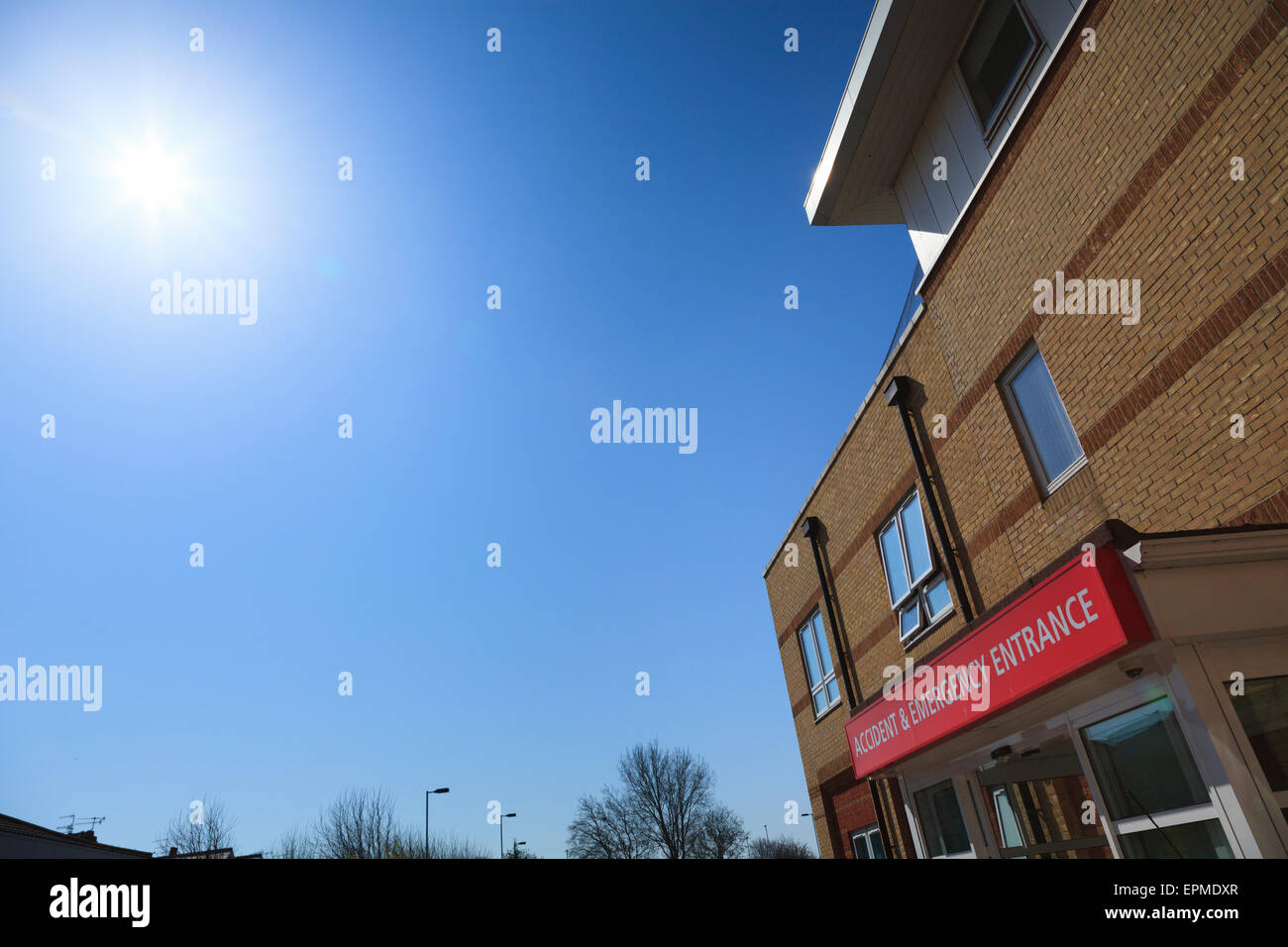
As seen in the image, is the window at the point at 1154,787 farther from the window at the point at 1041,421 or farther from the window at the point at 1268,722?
the window at the point at 1041,421

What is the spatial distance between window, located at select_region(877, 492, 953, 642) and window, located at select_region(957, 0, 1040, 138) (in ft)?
17.4

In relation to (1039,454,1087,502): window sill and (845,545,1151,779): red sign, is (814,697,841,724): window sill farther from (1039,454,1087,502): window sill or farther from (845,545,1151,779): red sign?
(1039,454,1087,502): window sill

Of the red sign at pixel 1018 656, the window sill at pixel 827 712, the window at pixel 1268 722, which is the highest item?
the window sill at pixel 827 712

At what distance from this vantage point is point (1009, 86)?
9336 mm

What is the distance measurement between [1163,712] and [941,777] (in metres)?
3.38

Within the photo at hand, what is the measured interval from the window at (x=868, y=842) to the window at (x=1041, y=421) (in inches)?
291

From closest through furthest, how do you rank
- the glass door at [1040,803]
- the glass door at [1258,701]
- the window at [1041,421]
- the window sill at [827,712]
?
the glass door at [1258,701], the glass door at [1040,803], the window at [1041,421], the window sill at [827,712]

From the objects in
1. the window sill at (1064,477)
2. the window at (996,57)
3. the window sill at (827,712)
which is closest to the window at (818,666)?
the window sill at (827,712)

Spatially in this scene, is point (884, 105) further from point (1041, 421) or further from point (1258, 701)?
point (1258, 701)

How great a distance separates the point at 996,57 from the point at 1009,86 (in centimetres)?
53

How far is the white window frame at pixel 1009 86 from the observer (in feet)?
28.8

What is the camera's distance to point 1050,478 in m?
8.87

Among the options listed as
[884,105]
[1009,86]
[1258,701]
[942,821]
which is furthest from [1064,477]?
[884,105]
